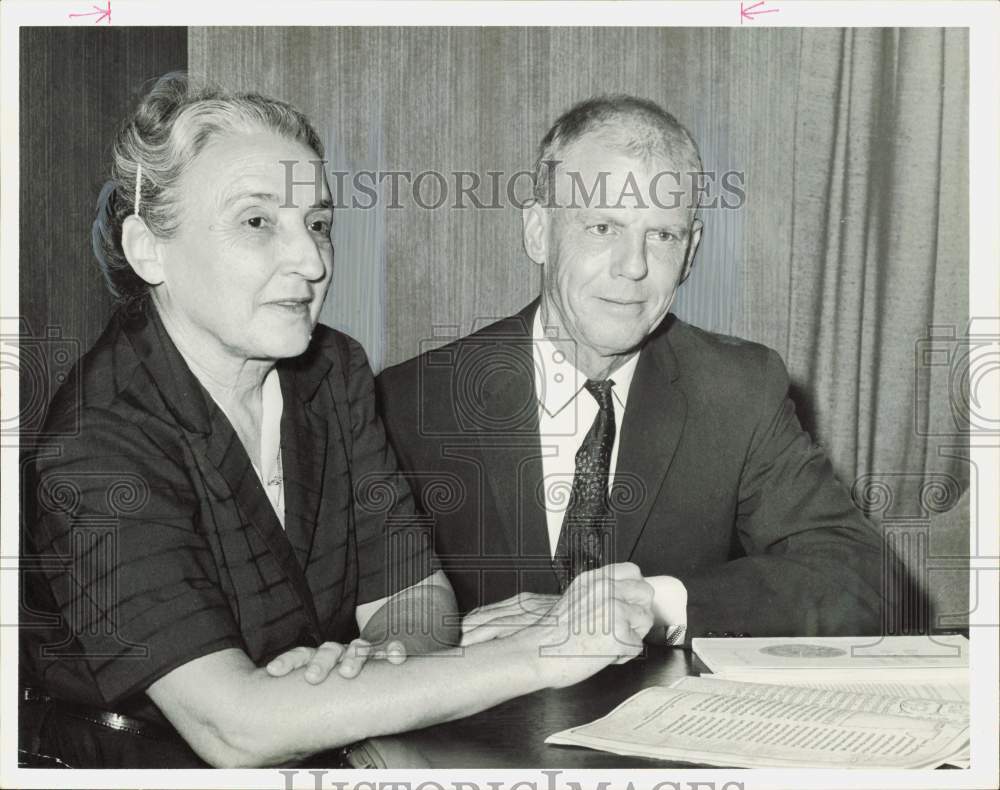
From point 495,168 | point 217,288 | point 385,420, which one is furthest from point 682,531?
point 217,288

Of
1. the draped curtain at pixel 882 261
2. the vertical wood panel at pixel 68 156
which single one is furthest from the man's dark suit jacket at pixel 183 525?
the draped curtain at pixel 882 261

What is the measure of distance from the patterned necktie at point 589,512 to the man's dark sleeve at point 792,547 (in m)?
0.22

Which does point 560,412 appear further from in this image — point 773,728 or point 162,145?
point 162,145

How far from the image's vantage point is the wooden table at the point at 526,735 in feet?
6.45

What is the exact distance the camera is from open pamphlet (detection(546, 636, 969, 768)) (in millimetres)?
2008

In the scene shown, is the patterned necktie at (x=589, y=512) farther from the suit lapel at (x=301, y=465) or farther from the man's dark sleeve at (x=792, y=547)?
the suit lapel at (x=301, y=465)

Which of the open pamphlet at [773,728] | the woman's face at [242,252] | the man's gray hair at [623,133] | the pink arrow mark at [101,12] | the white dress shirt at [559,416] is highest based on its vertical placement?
the pink arrow mark at [101,12]

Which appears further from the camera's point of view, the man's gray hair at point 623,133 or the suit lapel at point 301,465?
the man's gray hair at point 623,133

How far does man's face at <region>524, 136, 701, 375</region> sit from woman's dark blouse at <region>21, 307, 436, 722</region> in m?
0.49

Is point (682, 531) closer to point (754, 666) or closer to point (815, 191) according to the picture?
point (754, 666)

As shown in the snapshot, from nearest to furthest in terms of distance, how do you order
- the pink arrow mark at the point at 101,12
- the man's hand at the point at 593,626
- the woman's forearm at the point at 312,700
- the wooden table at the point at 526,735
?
the wooden table at the point at 526,735 → the woman's forearm at the point at 312,700 → the man's hand at the point at 593,626 → the pink arrow mark at the point at 101,12

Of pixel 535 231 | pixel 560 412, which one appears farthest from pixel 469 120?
pixel 560 412

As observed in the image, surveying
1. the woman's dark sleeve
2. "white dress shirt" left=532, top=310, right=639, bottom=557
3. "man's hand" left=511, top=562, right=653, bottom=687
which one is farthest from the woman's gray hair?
→ "man's hand" left=511, top=562, right=653, bottom=687

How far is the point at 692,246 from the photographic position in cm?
254
